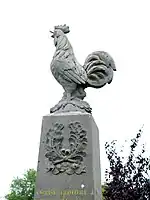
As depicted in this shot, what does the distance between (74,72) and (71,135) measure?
1.37m

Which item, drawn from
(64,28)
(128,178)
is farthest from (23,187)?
(64,28)

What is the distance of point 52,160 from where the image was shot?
6.45 meters

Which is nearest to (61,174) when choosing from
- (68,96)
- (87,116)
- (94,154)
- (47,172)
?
(47,172)

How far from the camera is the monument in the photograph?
6.19 metres

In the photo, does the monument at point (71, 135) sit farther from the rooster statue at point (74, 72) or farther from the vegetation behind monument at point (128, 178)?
the vegetation behind monument at point (128, 178)

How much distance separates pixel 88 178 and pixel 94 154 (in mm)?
520

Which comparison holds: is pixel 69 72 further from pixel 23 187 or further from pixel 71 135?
pixel 23 187

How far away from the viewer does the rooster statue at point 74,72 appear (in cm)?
706

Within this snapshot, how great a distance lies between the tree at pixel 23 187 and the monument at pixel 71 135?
30.7m

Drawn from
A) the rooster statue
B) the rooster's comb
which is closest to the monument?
the rooster statue

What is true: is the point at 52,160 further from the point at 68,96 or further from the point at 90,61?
the point at 90,61

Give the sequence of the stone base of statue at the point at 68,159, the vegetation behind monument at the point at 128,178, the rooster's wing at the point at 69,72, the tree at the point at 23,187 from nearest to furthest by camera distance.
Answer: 1. the stone base of statue at the point at 68,159
2. the rooster's wing at the point at 69,72
3. the vegetation behind monument at the point at 128,178
4. the tree at the point at 23,187

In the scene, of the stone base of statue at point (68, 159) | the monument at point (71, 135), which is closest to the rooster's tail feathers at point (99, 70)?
the monument at point (71, 135)

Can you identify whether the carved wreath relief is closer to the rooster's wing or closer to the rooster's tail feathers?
the rooster's wing
